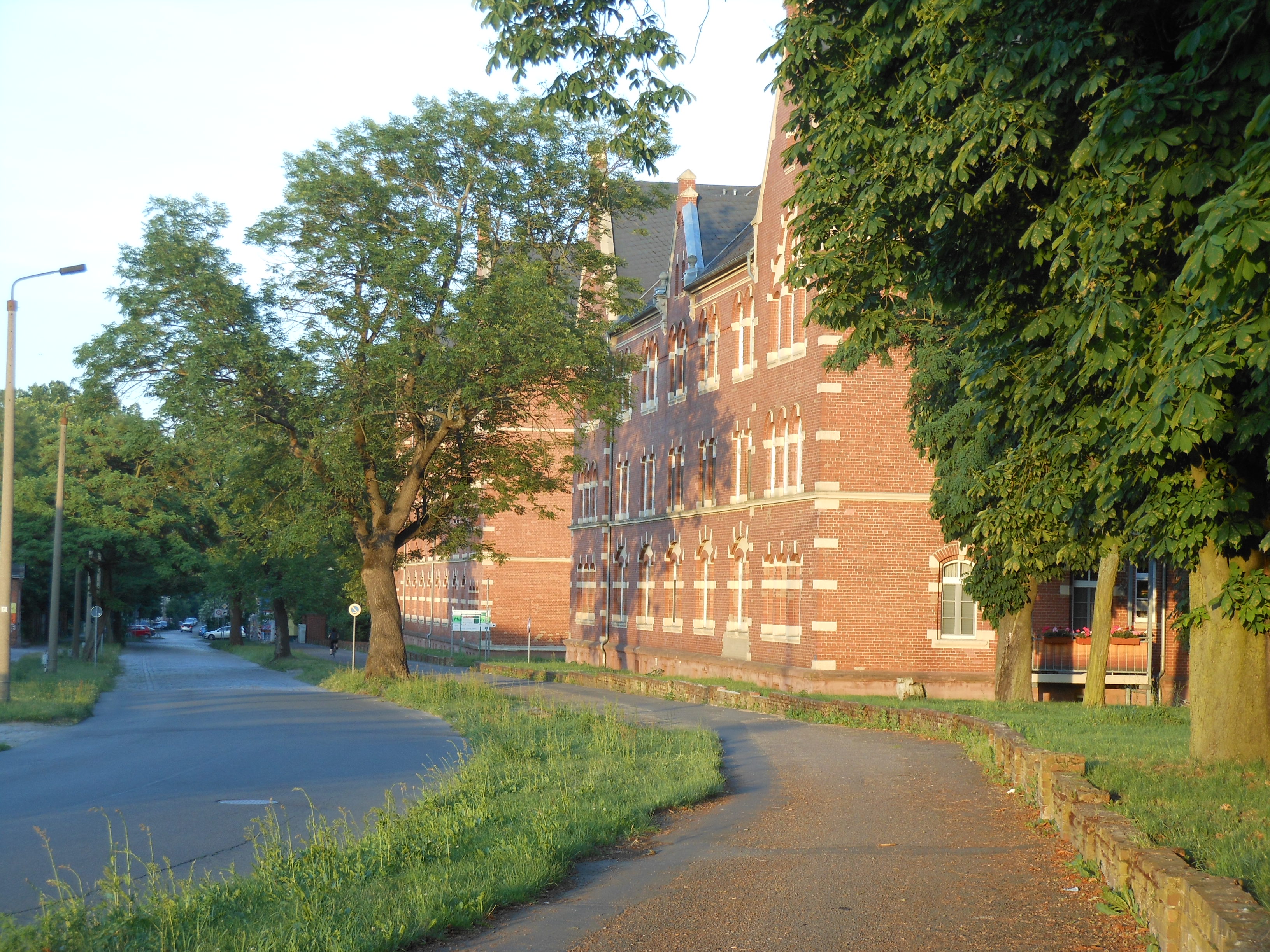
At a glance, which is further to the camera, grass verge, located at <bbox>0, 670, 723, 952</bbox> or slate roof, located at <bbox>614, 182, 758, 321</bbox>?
slate roof, located at <bbox>614, 182, 758, 321</bbox>

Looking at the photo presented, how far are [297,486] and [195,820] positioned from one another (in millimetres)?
23974

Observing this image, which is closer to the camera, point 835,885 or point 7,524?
point 835,885

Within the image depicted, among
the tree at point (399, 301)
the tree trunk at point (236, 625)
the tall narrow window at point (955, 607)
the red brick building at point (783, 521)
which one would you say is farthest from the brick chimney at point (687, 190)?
the tree trunk at point (236, 625)

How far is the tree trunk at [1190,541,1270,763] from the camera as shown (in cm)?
1345

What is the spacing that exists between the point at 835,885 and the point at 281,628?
5870 centimetres

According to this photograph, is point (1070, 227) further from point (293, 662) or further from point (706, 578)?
point (293, 662)

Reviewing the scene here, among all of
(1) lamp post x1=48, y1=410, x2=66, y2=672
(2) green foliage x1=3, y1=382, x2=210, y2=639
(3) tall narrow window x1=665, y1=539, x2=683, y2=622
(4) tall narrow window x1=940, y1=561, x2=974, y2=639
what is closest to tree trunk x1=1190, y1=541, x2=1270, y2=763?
(4) tall narrow window x1=940, y1=561, x2=974, y2=639

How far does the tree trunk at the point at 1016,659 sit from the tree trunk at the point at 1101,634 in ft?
4.18

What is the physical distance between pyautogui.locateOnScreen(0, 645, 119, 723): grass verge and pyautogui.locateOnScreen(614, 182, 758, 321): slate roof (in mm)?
15915

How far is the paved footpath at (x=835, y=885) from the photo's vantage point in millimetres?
7406

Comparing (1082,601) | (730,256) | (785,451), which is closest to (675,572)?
(730,256)

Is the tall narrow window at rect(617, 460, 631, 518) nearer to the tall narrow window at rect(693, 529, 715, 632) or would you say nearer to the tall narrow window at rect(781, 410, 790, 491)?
the tall narrow window at rect(693, 529, 715, 632)

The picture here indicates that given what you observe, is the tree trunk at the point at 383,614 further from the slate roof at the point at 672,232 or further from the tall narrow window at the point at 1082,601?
the tall narrow window at the point at 1082,601

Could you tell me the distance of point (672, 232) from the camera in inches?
2172
